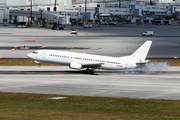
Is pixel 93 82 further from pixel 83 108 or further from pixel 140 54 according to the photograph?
pixel 83 108

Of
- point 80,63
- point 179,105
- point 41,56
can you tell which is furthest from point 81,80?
point 179,105

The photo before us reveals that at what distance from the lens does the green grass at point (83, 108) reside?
33031mm

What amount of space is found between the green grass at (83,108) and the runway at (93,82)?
13.8ft

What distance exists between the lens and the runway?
51.2 m

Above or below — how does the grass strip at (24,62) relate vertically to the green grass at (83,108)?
below

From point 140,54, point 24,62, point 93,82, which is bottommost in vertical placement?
point 93,82

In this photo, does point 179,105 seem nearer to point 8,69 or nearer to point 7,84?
point 7,84

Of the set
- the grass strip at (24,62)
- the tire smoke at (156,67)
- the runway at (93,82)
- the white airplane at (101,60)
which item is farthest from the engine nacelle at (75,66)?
the grass strip at (24,62)

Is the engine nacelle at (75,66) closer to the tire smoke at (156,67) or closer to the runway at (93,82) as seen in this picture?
the runway at (93,82)

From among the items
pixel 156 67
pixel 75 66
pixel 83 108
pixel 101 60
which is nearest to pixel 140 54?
pixel 101 60

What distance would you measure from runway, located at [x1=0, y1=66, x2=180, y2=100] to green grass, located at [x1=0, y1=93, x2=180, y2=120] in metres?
4.20

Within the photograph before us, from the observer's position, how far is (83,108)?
38.9m

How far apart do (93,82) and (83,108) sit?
69.8 ft

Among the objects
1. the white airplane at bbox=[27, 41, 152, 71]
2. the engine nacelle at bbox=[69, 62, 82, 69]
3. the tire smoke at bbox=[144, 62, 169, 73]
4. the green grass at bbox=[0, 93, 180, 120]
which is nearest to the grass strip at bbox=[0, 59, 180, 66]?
the tire smoke at bbox=[144, 62, 169, 73]
